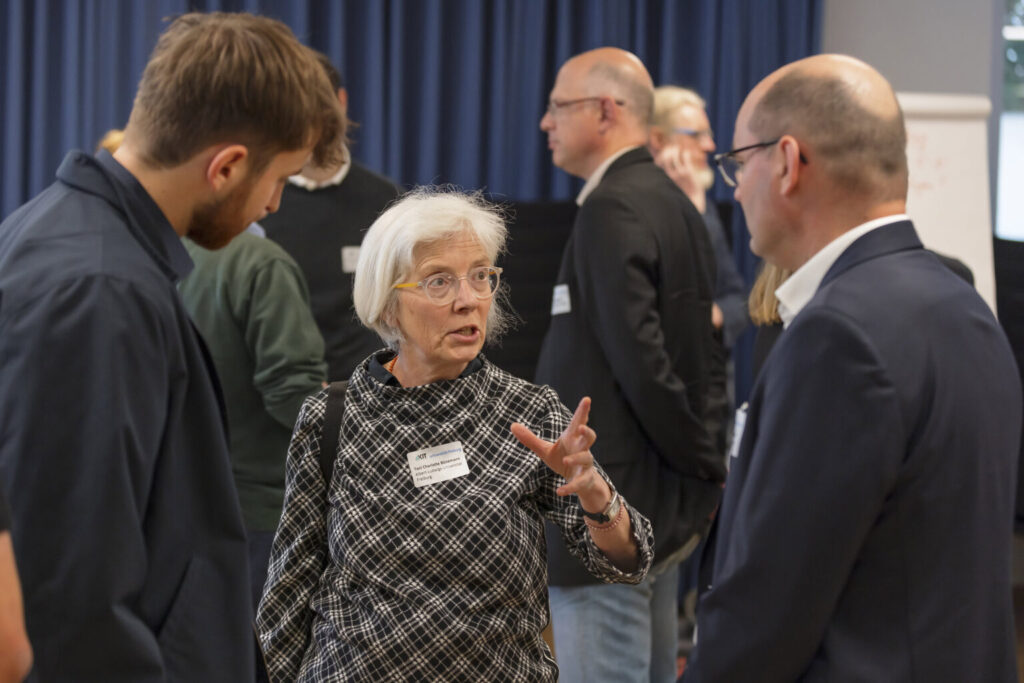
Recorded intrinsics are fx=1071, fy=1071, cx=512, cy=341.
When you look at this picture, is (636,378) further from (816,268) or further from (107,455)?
(107,455)

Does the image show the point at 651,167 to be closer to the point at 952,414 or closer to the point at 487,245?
the point at 487,245

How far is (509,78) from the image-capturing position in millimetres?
4773

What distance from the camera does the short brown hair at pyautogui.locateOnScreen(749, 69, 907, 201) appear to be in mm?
1494

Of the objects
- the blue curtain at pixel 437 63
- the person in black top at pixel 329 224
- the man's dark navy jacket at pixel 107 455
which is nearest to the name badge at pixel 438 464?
the man's dark navy jacket at pixel 107 455

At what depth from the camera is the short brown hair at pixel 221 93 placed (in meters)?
1.23

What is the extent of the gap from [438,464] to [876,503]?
29.1 inches

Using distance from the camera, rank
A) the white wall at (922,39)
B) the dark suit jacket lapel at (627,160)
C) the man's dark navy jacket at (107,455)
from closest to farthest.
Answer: the man's dark navy jacket at (107,455) → the dark suit jacket lapel at (627,160) → the white wall at (922,39)

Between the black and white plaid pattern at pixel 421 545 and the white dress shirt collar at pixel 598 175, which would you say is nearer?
the black and white plaid pattern at pixel 421 545

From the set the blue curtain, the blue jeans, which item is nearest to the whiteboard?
the blue curtain

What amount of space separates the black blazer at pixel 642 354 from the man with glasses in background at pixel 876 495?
1205mm

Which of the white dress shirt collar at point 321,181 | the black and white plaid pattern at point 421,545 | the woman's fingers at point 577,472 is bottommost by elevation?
the black and white plaid pattern at point 421,545

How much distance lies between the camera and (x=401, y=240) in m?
1.92

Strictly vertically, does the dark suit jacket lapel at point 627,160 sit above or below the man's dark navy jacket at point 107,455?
above

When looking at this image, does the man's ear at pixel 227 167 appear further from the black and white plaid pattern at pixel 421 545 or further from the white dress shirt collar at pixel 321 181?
the white dress shirt collar at pixel 321 181
